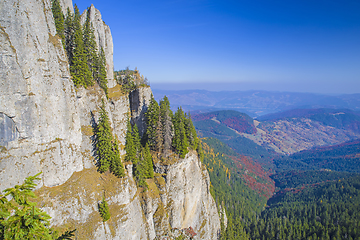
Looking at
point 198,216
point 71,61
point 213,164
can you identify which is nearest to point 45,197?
point 71,61

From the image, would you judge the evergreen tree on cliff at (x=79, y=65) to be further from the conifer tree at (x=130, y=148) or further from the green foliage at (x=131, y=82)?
the conifer tree at (x=130, y=148)

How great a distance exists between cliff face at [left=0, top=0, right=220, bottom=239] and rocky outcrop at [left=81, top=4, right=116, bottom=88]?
5.86m

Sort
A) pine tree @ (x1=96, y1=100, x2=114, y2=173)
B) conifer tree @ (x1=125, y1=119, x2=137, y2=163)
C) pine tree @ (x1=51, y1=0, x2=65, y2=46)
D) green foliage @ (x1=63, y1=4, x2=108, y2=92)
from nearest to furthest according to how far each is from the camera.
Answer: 1. pine tree @ (x1=51, y1=0, x2=65, y2=46)
2. pine tree @ (x1=96, y1=100, x2=114, y2=173)
3. green foliage @ (x1=63, y1=4, x2=108, y2=92)
4. conifer tree @ (x1=125, y1=119, x2=137, y2=163)

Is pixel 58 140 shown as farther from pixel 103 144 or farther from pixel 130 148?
pixel 130 148

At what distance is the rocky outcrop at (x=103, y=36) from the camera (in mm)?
47750

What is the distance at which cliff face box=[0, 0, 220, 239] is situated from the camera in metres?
25.6

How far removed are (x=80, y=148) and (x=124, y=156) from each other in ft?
34.1

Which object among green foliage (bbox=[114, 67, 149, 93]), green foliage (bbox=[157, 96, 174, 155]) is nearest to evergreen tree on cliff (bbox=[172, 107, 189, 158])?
green foliage (bbox=[157, 96, 174, 155])

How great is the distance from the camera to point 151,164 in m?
46.4

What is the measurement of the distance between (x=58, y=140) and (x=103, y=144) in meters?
8.13

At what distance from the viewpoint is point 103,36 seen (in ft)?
165

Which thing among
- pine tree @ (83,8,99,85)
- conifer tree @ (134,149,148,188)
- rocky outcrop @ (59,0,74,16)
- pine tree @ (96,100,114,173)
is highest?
rocky outcrop @ (59,0,74,16)

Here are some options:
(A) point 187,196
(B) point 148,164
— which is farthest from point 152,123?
(A) point 187,196

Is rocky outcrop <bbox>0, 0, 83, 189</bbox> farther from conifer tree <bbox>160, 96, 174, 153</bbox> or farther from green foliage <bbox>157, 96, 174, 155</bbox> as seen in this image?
conifer tree <bbox>160, 96, 174, 153</bbox>
